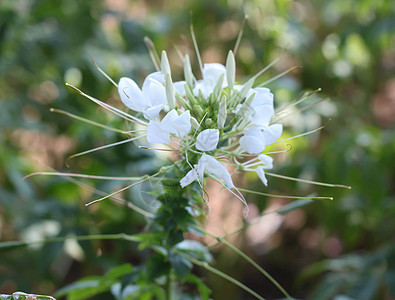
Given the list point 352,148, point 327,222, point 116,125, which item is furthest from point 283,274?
point 116,125

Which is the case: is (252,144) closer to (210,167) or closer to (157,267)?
(210,167)

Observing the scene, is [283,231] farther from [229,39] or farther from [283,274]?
[229,39]

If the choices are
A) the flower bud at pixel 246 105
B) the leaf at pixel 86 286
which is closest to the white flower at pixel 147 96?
the flower bud at pixel 246 105

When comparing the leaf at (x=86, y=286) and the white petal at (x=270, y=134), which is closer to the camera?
the white petal at (x=270, y=134)

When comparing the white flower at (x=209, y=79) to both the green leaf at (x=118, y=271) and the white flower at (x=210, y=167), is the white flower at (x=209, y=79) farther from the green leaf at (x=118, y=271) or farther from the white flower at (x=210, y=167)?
the green leaf at (x=118, y=271)

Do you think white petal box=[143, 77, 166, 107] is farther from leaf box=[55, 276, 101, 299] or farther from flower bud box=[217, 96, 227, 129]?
leaf box=[55, 276, 101, 299]
